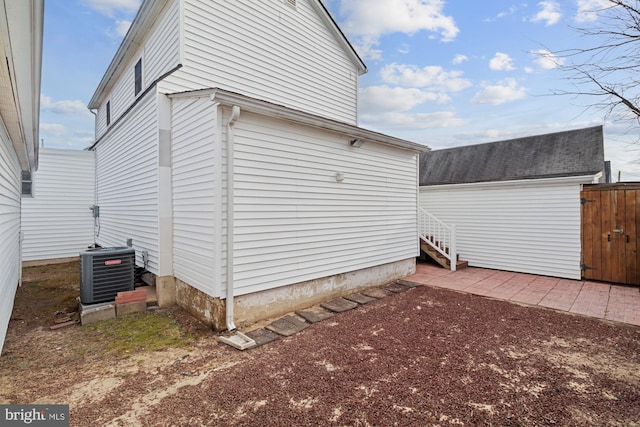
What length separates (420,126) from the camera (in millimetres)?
18469

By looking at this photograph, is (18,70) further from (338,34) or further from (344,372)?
(338,34)

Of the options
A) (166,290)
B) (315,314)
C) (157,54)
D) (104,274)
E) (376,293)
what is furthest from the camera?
(157,54)

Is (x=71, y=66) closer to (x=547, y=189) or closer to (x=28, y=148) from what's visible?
(x=28, y=148)

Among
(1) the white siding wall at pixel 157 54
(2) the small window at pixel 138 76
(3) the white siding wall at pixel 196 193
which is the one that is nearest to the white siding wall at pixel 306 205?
(3) the white siding wall at pixel 196 193

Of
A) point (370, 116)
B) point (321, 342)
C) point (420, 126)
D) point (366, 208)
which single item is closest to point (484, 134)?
point (420, 126)

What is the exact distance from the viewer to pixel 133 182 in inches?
262

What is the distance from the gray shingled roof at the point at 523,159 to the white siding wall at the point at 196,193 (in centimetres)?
841

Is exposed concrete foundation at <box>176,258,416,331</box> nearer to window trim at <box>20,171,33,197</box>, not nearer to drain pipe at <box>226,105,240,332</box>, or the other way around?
drain pipe at <box>226,105,240,332</box>

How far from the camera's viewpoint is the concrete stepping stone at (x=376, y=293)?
6.24 m

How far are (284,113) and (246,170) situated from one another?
1147 millimetres

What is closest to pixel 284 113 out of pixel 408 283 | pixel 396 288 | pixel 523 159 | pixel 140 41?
pixel 396 288

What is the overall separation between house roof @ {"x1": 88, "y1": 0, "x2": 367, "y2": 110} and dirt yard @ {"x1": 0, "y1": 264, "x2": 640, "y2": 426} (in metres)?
A: 6.38

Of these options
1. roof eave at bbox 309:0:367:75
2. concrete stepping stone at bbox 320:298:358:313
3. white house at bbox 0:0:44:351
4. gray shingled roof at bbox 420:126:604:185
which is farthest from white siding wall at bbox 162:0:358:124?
concrete stepping stone at bbox 320:298:358:313

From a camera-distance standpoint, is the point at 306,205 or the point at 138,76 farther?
the point at 138,76
